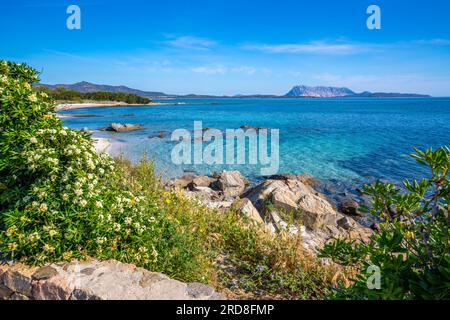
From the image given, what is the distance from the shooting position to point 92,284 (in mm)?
3506

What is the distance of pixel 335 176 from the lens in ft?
61.7

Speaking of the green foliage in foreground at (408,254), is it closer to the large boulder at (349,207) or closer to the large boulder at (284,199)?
the large boulder at (284,199)

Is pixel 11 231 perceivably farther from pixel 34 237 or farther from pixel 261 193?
pixel 261 193

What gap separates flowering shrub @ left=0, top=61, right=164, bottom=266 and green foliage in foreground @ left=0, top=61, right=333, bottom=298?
1 cm

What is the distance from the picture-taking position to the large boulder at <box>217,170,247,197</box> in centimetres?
1451

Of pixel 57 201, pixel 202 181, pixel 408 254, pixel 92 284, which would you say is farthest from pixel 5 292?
pixel 202 181

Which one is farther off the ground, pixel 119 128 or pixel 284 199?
pixel 119 128

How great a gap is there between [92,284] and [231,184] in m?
11.9

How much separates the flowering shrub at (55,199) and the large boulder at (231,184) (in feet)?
31.3

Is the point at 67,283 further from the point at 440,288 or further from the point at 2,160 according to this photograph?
the point at 440,288

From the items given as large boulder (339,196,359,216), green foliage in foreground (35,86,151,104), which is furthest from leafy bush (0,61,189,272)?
green foliage in foreground (35,86,151,104)

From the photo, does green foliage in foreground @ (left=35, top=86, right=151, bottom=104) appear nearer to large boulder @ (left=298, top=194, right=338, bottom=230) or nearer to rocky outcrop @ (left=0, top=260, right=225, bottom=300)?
large boulder @ (left=298, top=194, right=338, bottom=230)
